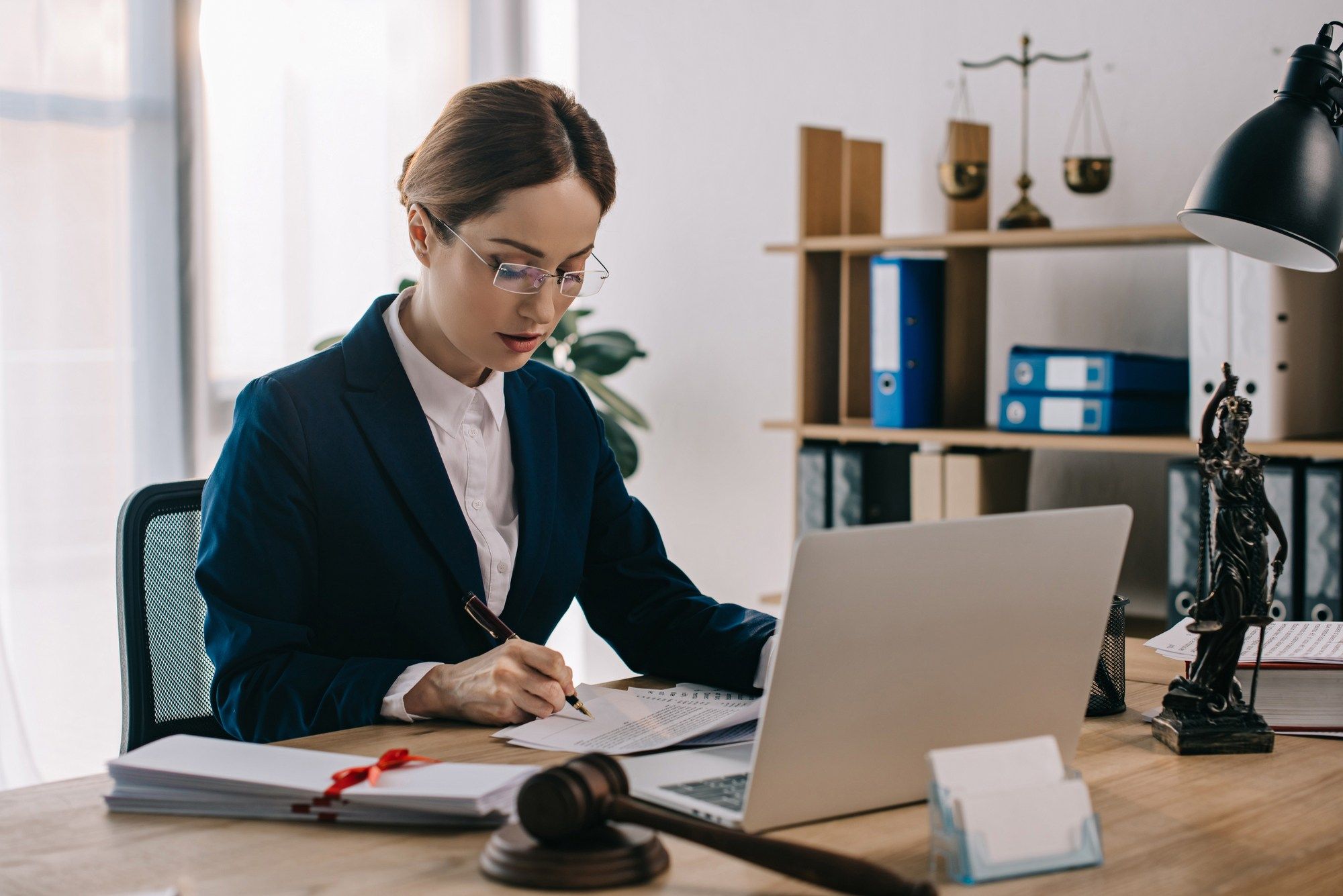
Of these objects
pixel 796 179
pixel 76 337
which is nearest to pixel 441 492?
pixel 76 337

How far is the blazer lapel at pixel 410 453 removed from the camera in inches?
59.1

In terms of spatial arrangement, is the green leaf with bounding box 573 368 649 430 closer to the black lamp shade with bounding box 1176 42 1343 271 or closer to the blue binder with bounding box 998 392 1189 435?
the blue binder with bounding box 998 392 1189 435

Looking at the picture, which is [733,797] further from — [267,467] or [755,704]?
[267,467]

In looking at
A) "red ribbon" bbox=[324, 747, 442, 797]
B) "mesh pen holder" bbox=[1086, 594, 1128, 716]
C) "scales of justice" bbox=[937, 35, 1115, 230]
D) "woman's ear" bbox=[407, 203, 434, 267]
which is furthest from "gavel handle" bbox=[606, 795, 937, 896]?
"scales of justice" bbox=[937, 35, 1115, 230]

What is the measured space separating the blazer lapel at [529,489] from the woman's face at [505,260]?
0.09 m

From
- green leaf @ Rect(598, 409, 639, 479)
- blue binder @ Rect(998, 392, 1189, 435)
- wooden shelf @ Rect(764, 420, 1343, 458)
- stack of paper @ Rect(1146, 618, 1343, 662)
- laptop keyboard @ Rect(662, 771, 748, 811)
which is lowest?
laptop keyboard @ Rect(662, 771, 748, 811)

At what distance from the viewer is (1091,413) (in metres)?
2.60

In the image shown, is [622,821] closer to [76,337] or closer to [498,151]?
[498,151]

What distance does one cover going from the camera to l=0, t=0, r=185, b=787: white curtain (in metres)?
3.06

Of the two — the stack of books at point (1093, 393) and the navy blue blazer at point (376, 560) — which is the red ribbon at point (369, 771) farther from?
the stack of books at point (1093, 393)

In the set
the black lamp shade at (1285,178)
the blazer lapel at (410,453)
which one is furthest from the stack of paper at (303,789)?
the black lamp shade at (1285,178)

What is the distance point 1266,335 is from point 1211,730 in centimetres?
138

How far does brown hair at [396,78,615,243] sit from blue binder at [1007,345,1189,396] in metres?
1.32

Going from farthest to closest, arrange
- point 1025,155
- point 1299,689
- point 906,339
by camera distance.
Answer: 1. point 1025,155
2. point 906,339
3. point 1299,689
